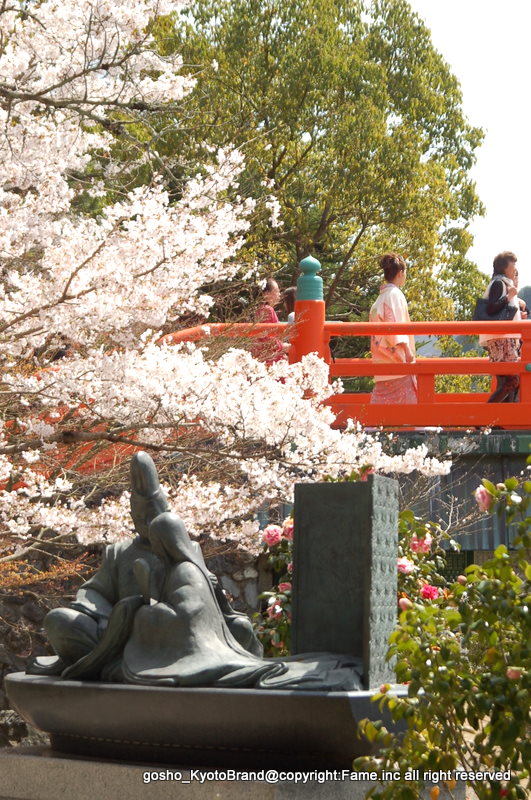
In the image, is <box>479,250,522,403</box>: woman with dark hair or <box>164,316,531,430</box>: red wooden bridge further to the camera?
<box>164,316,531,430</box>: red wooden bridge

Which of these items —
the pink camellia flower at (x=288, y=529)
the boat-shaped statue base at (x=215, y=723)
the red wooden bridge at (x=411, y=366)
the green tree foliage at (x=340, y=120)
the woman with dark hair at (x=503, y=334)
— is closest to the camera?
the boat-shaped statue base at (x=215, y=723)

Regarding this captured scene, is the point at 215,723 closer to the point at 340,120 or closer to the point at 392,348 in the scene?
the point at 392,348

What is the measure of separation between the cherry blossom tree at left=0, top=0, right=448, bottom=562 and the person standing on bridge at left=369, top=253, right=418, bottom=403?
1.67 m

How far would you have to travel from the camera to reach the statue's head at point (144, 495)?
18.4ft

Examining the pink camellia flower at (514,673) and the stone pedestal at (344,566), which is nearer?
the pink camellia flower at (514,673)

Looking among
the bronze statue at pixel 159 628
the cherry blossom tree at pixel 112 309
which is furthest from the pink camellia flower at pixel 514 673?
the cherry blossom tree at pixel 112 309

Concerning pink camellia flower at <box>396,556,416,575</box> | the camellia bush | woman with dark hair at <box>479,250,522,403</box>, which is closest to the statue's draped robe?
the camellia bush

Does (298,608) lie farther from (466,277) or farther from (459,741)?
(466,277)

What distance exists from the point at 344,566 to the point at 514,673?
1.47m

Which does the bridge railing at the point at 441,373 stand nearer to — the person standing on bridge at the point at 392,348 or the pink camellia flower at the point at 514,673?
the person standing on bridge at the point at 392,348

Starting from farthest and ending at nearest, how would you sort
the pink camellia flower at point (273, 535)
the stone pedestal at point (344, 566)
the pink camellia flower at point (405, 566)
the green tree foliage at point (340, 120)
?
the green tree foliage at point (340, 120) → the pink camellia flower at point (273, 535) → the pink camellia flower at point (405, 566) → the stone pedestal at point (344, 566)

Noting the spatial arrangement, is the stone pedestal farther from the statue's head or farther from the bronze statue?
the statue's head

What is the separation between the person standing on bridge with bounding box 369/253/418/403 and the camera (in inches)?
417

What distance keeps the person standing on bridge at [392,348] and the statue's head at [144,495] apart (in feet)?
16.7
